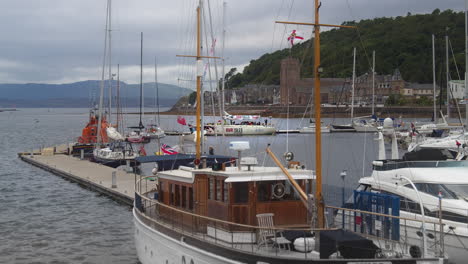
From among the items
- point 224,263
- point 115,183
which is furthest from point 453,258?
point 115,183

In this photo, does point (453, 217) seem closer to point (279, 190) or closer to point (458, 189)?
point (458, 189)

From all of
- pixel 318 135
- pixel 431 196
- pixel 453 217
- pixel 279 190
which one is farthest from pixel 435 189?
pixel 318 135

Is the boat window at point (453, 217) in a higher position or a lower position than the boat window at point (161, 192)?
lower

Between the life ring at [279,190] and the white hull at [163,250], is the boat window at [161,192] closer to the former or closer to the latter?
the white hull at [163,250]

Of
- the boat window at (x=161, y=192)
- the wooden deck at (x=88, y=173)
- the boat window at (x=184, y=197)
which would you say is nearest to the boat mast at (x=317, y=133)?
the boat window at (x=184, y=197)

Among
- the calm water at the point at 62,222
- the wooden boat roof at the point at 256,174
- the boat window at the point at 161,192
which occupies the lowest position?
the calm water at the point at 62,222

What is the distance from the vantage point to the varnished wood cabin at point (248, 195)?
603 inches

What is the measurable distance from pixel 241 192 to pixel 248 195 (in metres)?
0.20

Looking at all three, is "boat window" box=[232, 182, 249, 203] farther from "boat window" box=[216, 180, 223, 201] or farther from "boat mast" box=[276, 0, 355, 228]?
"boat mast" box=[276, 0, 355, 228]

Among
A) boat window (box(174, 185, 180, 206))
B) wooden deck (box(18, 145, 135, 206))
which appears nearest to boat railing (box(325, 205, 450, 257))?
boat window (box(174, 185, 180, 206))

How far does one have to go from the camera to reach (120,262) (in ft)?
75.1

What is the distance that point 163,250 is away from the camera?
1739 centimetres

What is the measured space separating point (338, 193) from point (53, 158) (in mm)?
37056

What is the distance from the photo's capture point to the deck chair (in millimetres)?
13789
